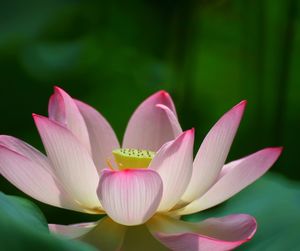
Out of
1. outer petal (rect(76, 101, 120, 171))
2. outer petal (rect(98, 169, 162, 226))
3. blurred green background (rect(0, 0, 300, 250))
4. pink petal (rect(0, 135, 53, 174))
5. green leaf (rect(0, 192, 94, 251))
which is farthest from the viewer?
blurred green background (rect(0, 0, 300, 250))

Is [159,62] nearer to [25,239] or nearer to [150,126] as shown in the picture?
[150,126]

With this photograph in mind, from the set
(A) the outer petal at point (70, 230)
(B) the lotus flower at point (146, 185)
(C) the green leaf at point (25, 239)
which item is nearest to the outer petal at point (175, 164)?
(B) the lotus flower at point (146, 185)

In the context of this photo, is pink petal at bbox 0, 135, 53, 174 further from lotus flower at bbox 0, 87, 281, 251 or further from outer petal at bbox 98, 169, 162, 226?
outer petal at bbox 98, 169, 162, 226

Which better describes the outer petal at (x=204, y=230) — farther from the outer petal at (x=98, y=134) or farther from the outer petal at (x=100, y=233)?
the outer petal at (x=98, y=134)

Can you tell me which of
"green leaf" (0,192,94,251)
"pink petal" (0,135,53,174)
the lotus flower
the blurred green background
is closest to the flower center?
the lotus flower

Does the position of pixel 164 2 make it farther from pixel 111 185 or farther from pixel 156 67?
pixel 111 185

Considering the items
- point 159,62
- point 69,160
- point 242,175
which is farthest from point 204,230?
point 159,62
